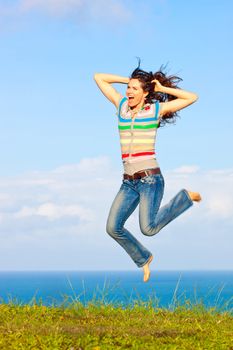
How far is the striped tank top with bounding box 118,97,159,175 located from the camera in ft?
37.4

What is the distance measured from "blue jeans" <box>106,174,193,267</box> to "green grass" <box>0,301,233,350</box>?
4.43 ft

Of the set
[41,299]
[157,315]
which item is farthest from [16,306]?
[157,315]

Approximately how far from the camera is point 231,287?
1272 cm

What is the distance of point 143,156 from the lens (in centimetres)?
1139

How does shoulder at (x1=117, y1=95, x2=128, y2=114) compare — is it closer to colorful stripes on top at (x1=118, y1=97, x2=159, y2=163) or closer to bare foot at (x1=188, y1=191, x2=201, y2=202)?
colorful stripes on top at (x1=118, y1=97, x2=159, y2=163)

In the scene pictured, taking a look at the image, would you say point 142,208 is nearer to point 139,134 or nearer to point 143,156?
point 143,156

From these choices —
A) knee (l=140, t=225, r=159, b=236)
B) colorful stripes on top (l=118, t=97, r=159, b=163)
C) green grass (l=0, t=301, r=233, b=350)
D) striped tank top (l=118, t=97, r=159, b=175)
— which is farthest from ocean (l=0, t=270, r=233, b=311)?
colorful stripes on top (l=118, t=97, r=159, b=163)

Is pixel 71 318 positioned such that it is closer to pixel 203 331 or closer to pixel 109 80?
pixel 203 331

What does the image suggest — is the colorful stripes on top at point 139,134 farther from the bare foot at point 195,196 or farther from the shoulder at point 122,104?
the bare foot at point 195,196

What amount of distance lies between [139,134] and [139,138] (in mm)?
65

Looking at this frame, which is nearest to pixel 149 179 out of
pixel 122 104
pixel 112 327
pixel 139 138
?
pixel 139 138

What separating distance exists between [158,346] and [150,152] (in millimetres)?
3175

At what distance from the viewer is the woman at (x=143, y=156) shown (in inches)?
448

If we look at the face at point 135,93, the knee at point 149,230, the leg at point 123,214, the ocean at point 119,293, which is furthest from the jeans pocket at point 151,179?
the ocean at point 119,293
